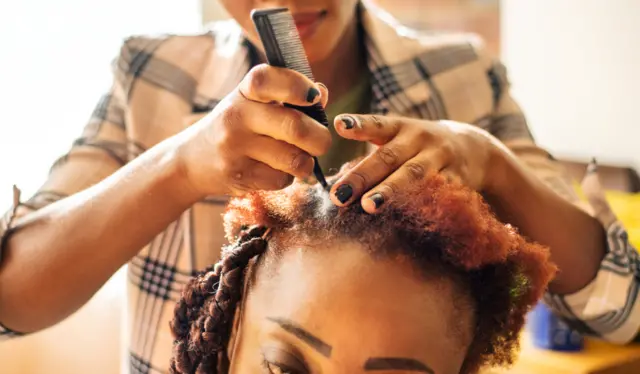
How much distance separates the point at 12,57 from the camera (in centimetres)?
144

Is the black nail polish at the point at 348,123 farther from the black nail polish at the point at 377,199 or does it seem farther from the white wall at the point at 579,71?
the white wall at the point at 579,71

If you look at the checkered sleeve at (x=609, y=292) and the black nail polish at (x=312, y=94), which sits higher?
the black nail polish at (x=312, y=94)

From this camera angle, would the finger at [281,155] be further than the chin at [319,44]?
No

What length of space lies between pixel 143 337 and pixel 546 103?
1566 mm

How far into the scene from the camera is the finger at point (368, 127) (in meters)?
0.63

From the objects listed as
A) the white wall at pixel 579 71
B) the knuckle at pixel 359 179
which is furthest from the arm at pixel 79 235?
the white wall at pixel 579 71

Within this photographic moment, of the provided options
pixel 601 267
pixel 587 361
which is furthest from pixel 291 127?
pixel 587 361

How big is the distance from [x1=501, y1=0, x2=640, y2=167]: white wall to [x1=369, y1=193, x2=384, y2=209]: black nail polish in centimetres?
149

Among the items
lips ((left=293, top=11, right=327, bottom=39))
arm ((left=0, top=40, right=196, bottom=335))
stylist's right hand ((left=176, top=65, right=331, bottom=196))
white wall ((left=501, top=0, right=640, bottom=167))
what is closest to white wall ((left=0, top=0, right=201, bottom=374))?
arm ((left=0, top=40, right=196, bottom=335))

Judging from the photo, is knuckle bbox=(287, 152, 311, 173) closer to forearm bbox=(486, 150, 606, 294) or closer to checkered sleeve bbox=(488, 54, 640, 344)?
forearm bbox=(486, 150, 606, 294)

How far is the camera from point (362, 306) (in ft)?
2.05

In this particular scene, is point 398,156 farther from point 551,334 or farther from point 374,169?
point 551,334

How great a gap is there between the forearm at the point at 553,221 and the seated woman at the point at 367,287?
0.12 meters

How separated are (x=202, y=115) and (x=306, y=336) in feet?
1.64
